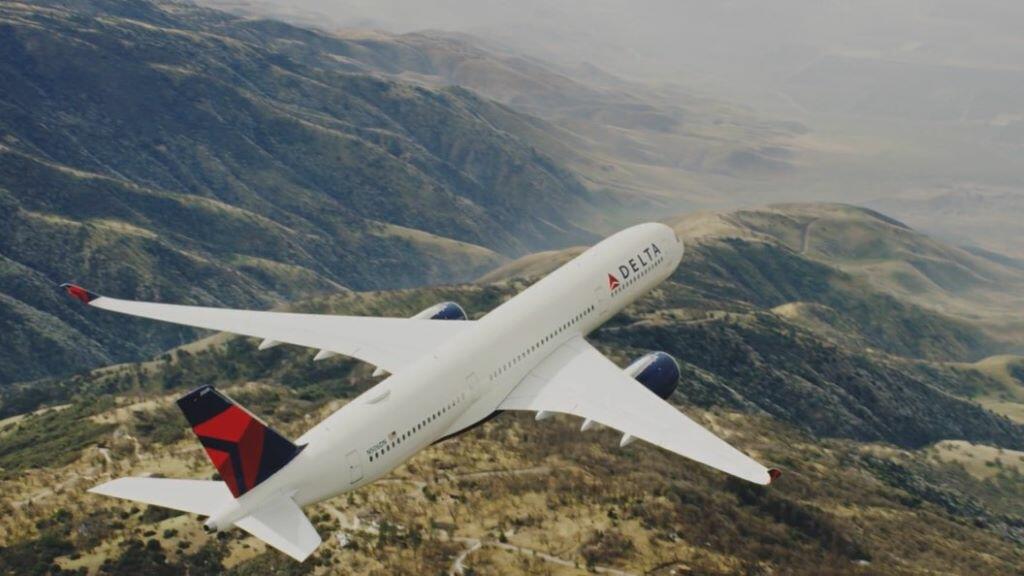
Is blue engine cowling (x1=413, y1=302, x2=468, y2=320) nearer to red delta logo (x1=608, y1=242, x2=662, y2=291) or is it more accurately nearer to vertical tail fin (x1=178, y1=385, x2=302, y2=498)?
red delta logo (x1=608, y1=242, x2=662, y2=291)

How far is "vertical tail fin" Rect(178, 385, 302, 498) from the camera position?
29.2 m

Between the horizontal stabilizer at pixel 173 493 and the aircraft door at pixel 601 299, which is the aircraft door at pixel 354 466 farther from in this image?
the aircraft door at pixel 601 299

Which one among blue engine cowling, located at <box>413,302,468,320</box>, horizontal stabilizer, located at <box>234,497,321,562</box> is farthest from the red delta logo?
horizontal stabilizer, located at <box>234,497,321,562</box>

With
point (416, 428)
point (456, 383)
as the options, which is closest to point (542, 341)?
point (456, 383)

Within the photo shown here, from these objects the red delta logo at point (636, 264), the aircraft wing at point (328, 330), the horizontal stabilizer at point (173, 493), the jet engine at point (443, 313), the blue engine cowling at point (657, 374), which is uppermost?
the red delta logo at point (636, 264)

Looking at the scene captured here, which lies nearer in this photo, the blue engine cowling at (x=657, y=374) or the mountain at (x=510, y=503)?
the mountain at (x=510, y=503)

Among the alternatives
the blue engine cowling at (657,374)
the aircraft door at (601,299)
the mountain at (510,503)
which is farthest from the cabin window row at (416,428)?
the aircraft door at (601,299)

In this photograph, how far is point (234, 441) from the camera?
31.1 meters

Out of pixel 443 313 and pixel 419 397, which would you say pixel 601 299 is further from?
pixel 419 397

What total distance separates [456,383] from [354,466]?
9043 mm

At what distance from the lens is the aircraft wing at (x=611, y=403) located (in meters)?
37.8

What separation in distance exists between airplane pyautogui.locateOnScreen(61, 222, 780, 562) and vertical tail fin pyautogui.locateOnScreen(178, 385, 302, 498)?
0.05 m

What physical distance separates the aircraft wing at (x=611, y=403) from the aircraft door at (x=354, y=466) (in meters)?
12.9

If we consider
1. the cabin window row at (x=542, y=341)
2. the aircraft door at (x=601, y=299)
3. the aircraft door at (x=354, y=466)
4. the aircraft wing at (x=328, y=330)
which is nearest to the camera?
the aircraft door at (x=354, y=466)
